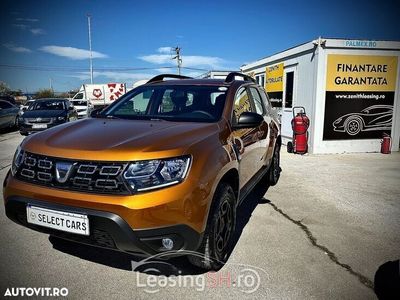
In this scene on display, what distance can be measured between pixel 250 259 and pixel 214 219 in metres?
0.78

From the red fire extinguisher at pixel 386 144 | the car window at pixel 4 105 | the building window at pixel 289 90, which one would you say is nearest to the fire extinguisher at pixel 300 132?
the building window at pixel 289 90

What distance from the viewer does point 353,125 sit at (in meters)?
9.14

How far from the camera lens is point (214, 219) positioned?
259cm

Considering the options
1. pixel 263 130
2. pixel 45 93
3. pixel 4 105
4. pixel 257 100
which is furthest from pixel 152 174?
pixel 45 93

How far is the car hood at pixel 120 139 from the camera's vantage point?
2.24 metres

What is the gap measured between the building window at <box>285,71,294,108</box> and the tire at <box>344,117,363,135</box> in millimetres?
2042

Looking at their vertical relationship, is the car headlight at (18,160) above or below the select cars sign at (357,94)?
below

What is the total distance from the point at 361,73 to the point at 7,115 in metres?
15.8

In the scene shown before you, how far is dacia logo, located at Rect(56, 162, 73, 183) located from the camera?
2.30 metres

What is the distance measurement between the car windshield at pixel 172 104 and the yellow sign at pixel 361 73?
6.45 meters

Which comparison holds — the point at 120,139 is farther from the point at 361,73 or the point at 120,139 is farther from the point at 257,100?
the point at 361,73

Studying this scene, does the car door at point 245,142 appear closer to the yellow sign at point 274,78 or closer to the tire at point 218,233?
the tire at point 218,233

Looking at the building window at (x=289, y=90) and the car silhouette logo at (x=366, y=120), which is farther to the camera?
the building window at (x=289, y=90)

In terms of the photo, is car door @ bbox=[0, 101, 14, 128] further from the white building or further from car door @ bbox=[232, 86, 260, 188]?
car door @ bbox=[232, 86, 260, 188]
